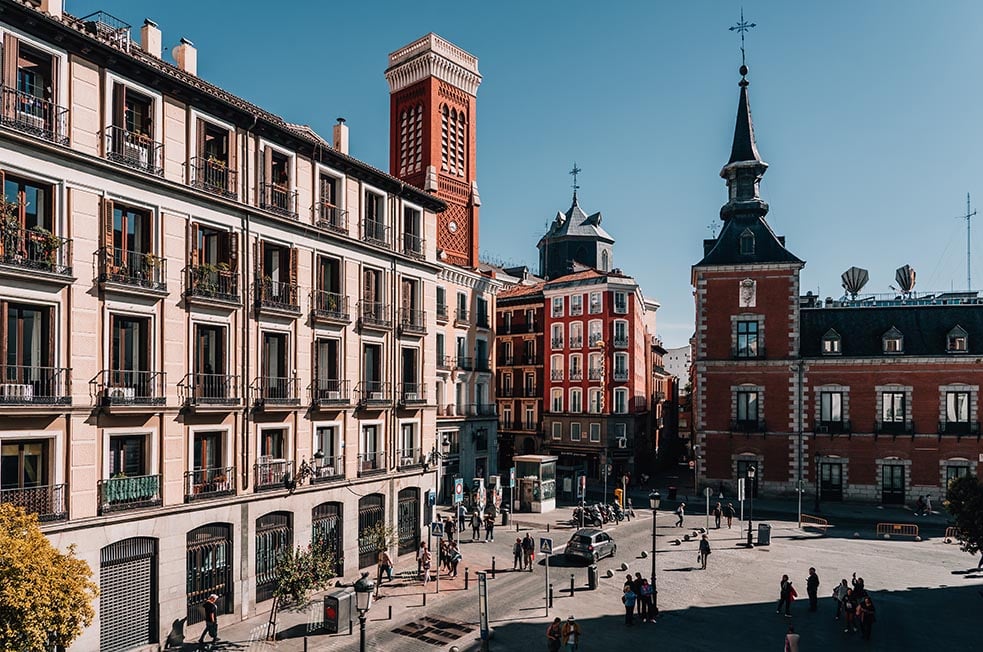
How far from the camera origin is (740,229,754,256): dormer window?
180 feet

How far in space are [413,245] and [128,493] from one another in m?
19.1

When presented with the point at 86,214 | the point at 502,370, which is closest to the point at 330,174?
the point at 86,214

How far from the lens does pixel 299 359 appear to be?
28.9 metres

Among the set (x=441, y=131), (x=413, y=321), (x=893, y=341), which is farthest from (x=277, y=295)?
(x=893, y=341)

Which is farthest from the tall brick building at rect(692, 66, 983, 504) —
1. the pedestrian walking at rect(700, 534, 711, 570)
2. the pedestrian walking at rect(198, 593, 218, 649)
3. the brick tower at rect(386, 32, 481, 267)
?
the pedestrian walking at rect(198, 593, 218, 649)

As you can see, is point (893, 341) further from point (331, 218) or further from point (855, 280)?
point (331, 218)

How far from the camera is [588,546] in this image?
33.5 m

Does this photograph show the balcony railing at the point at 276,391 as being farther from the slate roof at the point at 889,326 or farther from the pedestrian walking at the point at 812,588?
the slate roof at the point at 889,326

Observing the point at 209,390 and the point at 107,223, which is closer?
the point at 107,223

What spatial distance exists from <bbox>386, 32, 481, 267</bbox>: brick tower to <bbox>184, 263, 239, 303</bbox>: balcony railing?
28.5 m

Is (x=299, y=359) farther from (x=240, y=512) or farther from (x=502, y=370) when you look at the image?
(x=502, y=370)

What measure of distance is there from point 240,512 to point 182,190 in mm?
11955

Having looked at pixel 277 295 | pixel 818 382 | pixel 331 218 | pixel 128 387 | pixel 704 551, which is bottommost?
pixel 704 551

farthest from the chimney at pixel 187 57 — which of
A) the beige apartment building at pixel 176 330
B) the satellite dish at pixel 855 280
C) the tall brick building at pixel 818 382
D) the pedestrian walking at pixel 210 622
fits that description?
the satellite dish at pixel 855 280
